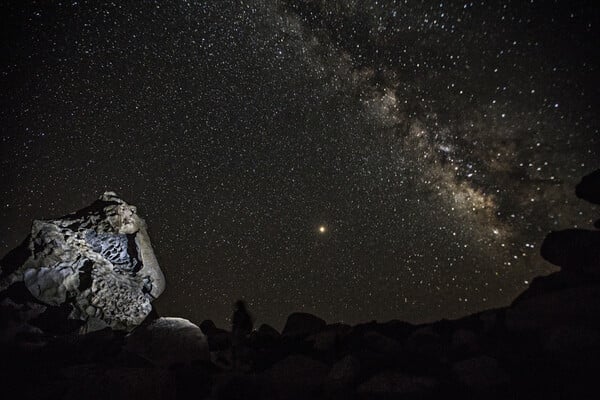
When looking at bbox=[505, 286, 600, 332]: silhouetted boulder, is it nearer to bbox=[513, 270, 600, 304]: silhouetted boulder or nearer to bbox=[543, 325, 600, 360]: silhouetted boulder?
bbox=[543, 325, 600, 360]: silhouetted boulder

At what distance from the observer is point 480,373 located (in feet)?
20.0

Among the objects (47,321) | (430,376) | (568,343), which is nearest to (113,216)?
(47,321)

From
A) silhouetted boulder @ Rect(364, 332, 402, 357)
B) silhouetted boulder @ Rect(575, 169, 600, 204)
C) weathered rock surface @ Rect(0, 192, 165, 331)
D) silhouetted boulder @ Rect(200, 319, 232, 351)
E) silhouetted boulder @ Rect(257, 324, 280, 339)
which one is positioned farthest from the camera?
weathered rock surface @ Rect(0, 192, 165, 331)

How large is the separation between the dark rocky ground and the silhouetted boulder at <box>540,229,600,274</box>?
0.02m

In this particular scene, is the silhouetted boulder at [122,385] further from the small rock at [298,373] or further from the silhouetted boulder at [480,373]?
the silhouetted boulder at [480,373]

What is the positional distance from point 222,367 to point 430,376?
508cm

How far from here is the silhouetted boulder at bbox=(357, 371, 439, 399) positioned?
591 centimetres

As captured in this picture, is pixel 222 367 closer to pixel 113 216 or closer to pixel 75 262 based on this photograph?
pixel 75 262

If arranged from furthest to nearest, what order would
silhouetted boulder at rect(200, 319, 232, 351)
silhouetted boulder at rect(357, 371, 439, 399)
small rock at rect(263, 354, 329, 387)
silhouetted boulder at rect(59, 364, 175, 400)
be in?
silhouetted boulder at rect(200, 319, 232, 351) → small rock at rect(263, 354, 329, 387) → silhouetted boulder at rect(59, 364, 175, 400) → silhouetted boulder at rect(357, 371, 439, 399)

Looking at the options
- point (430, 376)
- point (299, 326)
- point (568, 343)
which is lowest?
point (430, 376)

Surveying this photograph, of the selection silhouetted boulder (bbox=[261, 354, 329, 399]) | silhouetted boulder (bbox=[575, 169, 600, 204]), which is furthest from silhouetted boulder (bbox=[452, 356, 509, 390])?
silhouetted boulder (bbox=[575, 169, 600, 204])

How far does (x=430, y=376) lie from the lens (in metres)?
6.44

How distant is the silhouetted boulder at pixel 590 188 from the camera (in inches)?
381

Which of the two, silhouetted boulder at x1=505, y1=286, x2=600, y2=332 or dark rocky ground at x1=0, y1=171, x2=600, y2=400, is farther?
silhouetted boulder at x1=505, y1=286, x2=600, y2=332
